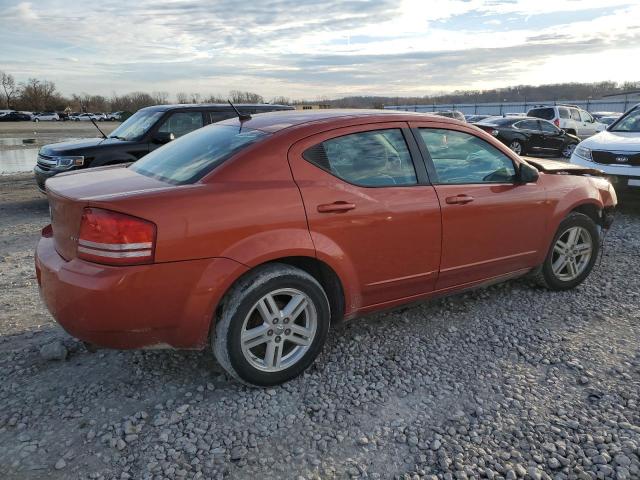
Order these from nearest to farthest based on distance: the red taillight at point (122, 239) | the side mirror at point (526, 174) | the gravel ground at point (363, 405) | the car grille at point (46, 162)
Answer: the gravel ground at point (363, 405)
the red taillight at point (122, 239)
the side mirror at point (526, 174)
the car grille at point (46, 162)

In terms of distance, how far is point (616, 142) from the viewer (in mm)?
8023

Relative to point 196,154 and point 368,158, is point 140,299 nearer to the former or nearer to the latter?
point 196,154

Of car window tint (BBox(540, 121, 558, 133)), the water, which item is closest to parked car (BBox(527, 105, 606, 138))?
car window tint (BBox(540, 121, 558, 133))

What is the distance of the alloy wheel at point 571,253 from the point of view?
4.48 m

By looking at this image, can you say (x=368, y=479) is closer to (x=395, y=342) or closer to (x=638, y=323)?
(x=395, y=342)

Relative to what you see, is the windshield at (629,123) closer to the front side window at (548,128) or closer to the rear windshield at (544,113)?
the front side window at (548,128)

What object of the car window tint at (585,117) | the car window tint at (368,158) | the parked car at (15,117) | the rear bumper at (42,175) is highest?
the parked car at (15,117)

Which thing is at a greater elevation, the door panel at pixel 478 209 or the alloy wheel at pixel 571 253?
the door panel at pixel 478 209

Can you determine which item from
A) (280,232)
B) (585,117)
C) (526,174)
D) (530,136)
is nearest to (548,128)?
(530,136)

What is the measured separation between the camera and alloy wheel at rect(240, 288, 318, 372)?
2.96 metres

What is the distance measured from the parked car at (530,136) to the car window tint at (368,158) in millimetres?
13582

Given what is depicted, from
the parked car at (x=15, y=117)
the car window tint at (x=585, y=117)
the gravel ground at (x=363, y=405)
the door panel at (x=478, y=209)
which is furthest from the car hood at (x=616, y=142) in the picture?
the parked car at (x=15, y=117)

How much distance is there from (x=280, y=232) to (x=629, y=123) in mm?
8612

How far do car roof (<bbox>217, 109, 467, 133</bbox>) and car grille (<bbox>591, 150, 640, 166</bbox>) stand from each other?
518cm
